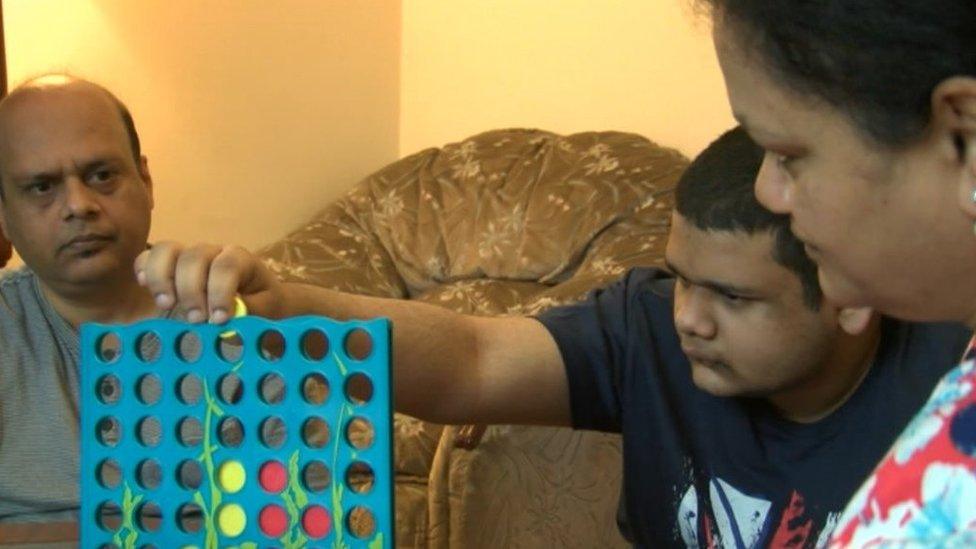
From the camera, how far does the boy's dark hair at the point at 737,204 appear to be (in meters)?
1.02

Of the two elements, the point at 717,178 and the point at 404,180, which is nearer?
the point at 717,178

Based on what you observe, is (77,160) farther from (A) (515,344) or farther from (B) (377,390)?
(B) (377,390)

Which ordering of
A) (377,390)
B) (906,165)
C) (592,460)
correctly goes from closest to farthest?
(906,165)
(377,390)
(592,460)

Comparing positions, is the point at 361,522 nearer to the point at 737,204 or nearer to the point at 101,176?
the point at 737,204

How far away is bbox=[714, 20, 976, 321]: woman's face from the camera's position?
559mm

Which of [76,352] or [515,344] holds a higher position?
[515,344]

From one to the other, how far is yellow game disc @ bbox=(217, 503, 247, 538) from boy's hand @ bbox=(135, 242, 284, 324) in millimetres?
119

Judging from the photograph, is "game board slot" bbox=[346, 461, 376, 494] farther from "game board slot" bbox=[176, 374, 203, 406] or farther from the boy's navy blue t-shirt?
the boy's navy blue t-shirt

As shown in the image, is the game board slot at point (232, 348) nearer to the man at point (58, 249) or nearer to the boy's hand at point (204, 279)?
the boy's hand at point (204, 279)

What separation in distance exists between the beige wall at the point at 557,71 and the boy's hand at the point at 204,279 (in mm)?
1757

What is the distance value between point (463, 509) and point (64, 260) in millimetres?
797

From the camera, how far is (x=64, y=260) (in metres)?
1.44

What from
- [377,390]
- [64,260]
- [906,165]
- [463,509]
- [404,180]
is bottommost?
[463,509]

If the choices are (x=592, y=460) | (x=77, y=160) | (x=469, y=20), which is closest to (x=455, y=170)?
(x=469, y=20)
